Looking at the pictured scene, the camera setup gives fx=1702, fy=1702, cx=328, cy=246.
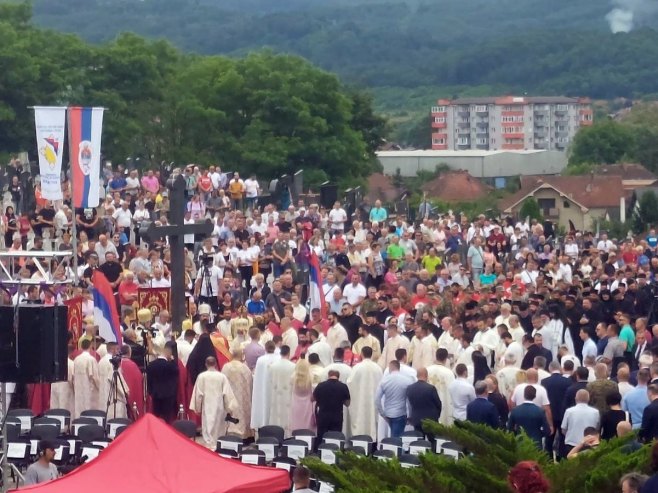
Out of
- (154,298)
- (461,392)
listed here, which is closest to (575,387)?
(461,392)

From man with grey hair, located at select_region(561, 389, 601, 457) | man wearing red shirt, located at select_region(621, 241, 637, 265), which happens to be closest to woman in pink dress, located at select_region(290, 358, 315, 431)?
man with grey hair, located at select_region(561, 389, 601, 457)

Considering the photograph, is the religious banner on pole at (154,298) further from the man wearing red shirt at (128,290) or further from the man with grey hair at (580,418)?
the man with grey hair at (580,418)

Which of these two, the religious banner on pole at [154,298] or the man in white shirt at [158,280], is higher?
the man in white shirt at [158,280]

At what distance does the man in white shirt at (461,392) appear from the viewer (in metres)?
19.0

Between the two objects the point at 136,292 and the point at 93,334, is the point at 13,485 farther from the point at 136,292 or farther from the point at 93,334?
the point at 136,292

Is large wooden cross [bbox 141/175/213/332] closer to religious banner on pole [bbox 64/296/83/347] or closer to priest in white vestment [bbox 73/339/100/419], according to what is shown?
religious banner on pole [bbox 64/296/83/347]

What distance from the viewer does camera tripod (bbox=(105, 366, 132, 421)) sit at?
799 inches

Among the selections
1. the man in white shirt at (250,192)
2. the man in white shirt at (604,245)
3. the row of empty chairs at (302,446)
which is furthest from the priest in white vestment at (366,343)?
the man in white shirt at (250,192)

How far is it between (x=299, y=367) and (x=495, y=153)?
140 metres

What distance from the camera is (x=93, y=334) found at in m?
21.7

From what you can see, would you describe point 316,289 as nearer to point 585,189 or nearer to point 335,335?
point 335,335

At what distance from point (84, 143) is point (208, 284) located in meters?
4.57

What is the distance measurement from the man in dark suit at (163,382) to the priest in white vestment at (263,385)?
3.24ft

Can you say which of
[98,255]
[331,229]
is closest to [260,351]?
[98,255]
